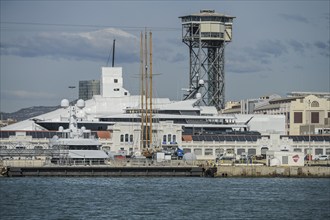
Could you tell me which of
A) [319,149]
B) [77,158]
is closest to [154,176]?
[77,158]

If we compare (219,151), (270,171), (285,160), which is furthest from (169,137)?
(270,171)

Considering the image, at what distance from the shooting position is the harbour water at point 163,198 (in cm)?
9138

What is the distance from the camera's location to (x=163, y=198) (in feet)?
344

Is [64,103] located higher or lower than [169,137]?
higher

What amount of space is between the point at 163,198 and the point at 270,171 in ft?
121

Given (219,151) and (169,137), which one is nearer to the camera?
(219,151)

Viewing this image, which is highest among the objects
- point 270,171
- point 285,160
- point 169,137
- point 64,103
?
point 64,103

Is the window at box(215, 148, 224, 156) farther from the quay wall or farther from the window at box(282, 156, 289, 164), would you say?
the quay wall

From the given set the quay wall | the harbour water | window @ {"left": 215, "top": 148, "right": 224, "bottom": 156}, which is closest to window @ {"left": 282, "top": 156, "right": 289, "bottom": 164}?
the quay wall

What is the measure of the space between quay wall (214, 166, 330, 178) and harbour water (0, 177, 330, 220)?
3770 millimetres

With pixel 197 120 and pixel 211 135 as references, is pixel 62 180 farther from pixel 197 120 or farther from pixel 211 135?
pixel 197 120

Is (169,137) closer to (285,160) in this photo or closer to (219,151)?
(219,151)

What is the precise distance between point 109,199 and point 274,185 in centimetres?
2703

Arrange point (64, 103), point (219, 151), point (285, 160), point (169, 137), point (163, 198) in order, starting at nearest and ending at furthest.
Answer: point (163, 198)
point (285, 160)
point (64, 103)
point (219, 151)
point (169, 137)
